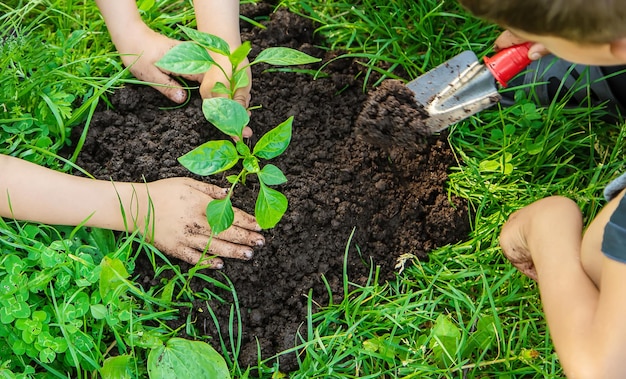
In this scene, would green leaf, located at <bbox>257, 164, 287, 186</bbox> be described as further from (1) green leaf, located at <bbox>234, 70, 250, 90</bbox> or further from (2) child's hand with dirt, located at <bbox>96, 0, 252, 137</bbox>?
(2) child's hand with dirt, located at <bbox>96, 0, 252, 137</bbox>

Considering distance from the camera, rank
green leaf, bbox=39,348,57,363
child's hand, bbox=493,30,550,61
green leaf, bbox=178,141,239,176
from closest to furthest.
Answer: green leaf, bbox=178,141,239,176
green leaf, bbox=39,348,57,363
child's hand, bbox=493,30,550,61

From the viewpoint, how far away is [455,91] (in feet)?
5.82

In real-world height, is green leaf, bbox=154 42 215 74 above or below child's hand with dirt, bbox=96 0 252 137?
above

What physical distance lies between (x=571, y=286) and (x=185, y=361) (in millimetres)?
815

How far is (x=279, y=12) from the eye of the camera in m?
2.01

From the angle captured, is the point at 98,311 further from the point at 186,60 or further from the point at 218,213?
the point at 186,60

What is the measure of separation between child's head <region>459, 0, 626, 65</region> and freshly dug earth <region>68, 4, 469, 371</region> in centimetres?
62

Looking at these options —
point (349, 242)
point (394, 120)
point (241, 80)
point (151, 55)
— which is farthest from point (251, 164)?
point (151, 55)

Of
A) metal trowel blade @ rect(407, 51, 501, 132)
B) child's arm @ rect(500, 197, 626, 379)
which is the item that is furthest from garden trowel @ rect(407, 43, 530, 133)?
child's arm @ rect(500, 197, 626, 379)

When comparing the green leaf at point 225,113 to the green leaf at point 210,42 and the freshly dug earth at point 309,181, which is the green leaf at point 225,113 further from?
the freshly dug earth at point 309,181

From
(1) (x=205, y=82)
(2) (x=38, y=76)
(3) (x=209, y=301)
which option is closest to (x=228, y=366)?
(3) (x=209, y=301)

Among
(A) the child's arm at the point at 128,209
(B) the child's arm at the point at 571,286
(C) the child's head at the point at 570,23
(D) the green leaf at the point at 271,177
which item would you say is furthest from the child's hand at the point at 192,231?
(C) the child's head at the point at 570,23

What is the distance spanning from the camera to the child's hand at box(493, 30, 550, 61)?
5.24 ft

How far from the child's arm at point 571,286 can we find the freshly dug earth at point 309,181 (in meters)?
0.25
